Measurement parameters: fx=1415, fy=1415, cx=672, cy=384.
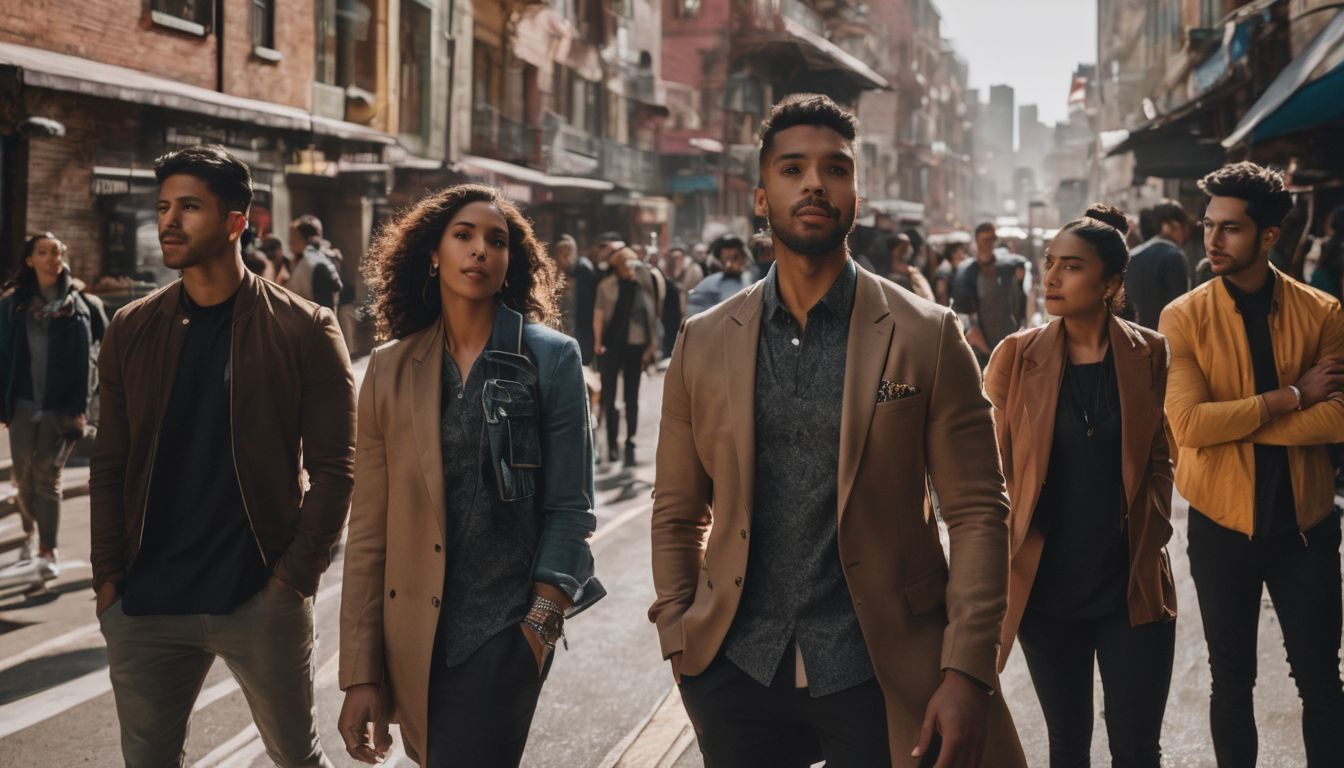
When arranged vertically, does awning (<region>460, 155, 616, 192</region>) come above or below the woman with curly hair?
above

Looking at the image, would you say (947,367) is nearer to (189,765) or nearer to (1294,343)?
(1294,343)

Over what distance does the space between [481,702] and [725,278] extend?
7.92 metres

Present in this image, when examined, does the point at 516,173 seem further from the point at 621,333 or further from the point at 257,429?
the point at 257,429

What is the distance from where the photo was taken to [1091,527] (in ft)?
12.8

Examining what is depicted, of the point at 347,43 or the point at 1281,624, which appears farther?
the point at 347,43

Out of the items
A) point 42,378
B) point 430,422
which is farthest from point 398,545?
point 42,378

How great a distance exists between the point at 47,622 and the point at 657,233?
120 ft

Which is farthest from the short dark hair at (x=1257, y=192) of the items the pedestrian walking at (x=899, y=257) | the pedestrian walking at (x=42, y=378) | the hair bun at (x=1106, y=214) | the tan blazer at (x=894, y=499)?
the pedestrian walking at (x=899, y=257)

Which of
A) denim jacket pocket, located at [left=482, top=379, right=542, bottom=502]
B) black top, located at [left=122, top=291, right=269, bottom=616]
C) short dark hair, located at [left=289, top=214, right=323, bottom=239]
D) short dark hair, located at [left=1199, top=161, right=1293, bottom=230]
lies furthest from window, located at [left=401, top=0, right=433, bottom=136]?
denim jacket pocket, located at [left=482, top=379, right=542, bottom=502]

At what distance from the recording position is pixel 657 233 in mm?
42969

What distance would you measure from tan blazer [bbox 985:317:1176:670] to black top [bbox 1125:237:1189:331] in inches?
201

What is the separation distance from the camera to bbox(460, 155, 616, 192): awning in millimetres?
26969

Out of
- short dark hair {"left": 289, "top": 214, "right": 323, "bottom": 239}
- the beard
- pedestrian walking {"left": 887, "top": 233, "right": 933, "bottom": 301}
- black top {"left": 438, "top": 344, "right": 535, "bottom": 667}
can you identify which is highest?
short dark hair {"left": 289, "top": 214, "right": 323, "bottom": 239}

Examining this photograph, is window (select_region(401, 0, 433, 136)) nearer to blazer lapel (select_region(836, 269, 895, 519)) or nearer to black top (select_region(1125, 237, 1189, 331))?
black top (select_region(1125, 237, 1189, 331))
